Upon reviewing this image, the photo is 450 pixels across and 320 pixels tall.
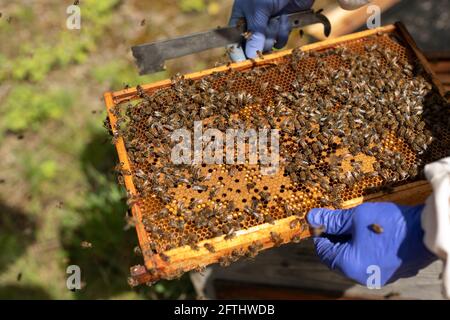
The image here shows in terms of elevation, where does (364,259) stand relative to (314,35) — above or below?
below

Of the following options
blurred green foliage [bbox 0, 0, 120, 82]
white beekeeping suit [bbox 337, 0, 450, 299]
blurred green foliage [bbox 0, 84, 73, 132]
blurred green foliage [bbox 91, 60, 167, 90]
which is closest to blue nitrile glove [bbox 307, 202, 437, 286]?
white beekeeping suit [bbox 337, 0, 450, 299]

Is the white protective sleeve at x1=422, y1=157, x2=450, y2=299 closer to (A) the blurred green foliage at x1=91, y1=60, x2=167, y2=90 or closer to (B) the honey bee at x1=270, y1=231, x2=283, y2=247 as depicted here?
(B) the honey bee at x1=270, y1=231, x2=283, y2=247

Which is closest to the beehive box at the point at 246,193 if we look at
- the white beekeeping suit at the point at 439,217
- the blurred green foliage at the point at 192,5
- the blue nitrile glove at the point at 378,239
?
the blue nitrile glove at the point at 378,239

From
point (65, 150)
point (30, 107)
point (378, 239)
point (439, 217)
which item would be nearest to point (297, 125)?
point (378, 239)

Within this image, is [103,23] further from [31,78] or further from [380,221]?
[380,221]

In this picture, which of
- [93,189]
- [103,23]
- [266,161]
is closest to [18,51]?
[103,23]

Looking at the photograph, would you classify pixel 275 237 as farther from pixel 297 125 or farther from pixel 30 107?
pixel 30 107

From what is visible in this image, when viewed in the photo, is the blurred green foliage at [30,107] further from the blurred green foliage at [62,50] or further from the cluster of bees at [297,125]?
the cluster of bees at [297,125]
